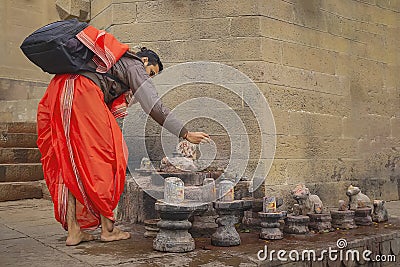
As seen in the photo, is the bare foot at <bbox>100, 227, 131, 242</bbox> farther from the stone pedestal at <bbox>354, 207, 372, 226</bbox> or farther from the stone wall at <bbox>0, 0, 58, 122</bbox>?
the stone wall at <bbox>0, 0, 58, 122</bbox>

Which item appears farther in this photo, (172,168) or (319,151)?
(319,151)

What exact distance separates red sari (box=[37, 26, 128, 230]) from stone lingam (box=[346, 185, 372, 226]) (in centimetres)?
193

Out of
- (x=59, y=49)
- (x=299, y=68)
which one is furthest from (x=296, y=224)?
(x=59, y=49)

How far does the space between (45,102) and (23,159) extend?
3331 mm

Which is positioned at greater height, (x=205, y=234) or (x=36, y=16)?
(x=36, y=16)

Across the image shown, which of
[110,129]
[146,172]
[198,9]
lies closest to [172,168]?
[146,172]

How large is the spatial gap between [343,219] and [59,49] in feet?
7.79

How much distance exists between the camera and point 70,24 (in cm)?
275

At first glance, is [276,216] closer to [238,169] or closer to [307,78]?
[238,169]

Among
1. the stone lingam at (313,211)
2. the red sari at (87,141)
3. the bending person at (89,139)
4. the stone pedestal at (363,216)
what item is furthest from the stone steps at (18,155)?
the stone pedestal at (363,216)

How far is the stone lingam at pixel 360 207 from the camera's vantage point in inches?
135

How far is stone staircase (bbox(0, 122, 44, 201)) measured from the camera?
5336 millimetres

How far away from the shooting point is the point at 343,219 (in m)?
3.30

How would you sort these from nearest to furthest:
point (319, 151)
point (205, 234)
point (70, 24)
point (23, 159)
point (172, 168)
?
point (70, 24) < point (205, 234) < point (172, 168) < point (319, 151) < point (23, 159)
